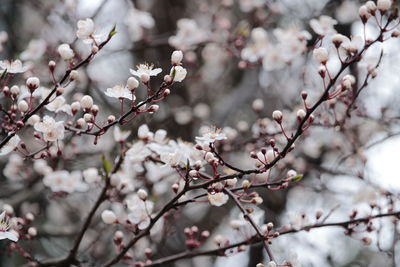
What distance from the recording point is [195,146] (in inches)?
66.0

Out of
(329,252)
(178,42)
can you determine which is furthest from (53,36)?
(329,252)

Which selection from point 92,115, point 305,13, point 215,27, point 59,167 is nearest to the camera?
point 92,115

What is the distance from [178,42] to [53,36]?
39.1 inches

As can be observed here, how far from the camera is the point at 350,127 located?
3455mm

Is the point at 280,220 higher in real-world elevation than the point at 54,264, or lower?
higher

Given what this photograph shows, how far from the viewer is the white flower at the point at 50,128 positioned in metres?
1.78

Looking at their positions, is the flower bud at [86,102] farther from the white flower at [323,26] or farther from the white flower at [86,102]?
the white flower at [323,26]

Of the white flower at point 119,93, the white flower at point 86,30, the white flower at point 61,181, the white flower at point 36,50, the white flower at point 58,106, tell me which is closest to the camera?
the white flower at point 119,93

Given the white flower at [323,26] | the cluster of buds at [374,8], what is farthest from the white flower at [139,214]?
the white flower at [323,26]

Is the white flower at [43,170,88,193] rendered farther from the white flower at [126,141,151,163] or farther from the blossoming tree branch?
the white flower at [126,141,151,163]

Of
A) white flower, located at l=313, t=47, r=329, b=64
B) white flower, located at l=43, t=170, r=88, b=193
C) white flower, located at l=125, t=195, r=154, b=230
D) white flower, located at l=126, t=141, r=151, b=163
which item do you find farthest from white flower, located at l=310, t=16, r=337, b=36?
white flower, located at l=43, t=170, r=88, b=193

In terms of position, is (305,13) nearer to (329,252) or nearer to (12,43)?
(329,252)

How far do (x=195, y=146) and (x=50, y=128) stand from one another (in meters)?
0.54

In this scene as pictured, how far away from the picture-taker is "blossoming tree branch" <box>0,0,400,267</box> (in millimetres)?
1717
